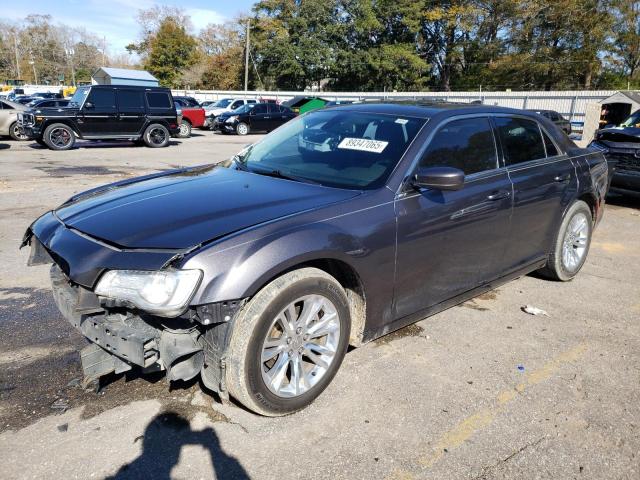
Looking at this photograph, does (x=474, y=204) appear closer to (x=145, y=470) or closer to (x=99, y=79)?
(x=145, y=470)

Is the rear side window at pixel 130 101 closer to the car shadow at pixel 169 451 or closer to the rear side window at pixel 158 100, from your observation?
the rear side window at pixel 158 100

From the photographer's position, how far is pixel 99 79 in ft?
118

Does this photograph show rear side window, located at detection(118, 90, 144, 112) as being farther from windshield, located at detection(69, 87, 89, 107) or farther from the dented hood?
the dented hood

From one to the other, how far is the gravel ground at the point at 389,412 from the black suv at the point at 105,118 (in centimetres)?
1263

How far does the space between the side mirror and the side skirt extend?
88 cm

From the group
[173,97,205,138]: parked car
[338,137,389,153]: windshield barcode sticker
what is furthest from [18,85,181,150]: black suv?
[338,137,389,153]: windshield barcode sticker

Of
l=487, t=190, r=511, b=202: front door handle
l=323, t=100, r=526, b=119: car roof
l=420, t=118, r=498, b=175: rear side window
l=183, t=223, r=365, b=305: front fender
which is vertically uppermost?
l=323, t=100, r=526, b=119: car roof

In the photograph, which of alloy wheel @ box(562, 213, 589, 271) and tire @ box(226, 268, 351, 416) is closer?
tire @ box(226, 268, 351, 416)

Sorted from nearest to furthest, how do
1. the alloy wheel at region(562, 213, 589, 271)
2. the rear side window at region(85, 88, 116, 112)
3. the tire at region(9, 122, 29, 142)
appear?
1. the alloy wheel at region(562, 213, 589, 271)
2. the rear side window at region(85, 88, 116, 112)
3. the tire at region(9, 122, 29, 142)

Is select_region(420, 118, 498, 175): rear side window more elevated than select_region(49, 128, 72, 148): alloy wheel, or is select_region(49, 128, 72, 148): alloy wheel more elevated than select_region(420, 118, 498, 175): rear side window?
select_region(420, 118, 498, 175): rear side window

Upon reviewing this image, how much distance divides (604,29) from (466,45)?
13.2 meters

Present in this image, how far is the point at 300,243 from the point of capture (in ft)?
8.64

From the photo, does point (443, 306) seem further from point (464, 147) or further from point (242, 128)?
point (242, 128)

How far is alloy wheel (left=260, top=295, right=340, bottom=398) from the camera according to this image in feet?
8.85
